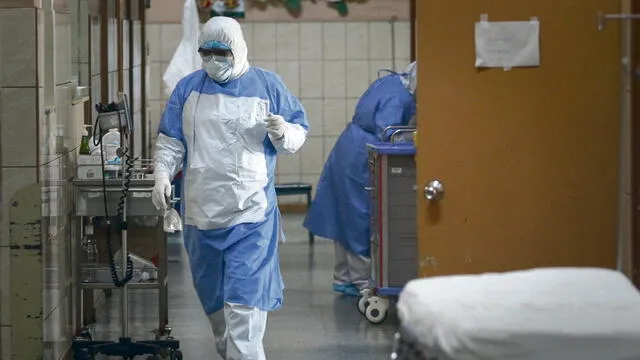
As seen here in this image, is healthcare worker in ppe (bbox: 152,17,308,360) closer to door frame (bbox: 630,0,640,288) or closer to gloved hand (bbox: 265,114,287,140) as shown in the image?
gloved hand (bbox: 265,114,287,140)

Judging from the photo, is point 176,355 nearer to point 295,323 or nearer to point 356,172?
point 295,323

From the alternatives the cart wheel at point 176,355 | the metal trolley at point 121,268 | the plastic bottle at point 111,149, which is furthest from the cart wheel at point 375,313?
the plastic bottle at point 111,149

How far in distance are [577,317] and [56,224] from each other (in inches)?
121

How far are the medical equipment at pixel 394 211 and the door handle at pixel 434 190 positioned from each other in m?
1.85

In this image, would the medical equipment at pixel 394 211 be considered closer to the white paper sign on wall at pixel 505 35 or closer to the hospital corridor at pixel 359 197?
the hospital corridor at pixel 359 197

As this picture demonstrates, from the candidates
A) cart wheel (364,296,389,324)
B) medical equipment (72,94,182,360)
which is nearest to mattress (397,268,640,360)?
medical equipment (72,94,182,360)

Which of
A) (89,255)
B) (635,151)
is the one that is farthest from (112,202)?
(635,151)

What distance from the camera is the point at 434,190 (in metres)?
4.38

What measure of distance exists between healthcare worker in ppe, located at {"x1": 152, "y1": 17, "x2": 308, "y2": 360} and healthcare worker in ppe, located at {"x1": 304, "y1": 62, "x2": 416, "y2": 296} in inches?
61.0

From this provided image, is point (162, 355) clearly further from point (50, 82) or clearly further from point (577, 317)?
point (577, 317)

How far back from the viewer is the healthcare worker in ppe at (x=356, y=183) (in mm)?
6918

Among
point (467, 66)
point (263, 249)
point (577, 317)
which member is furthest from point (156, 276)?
point (577, 317)

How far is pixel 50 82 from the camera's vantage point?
202 inches

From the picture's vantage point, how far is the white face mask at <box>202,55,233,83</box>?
5309 mm
